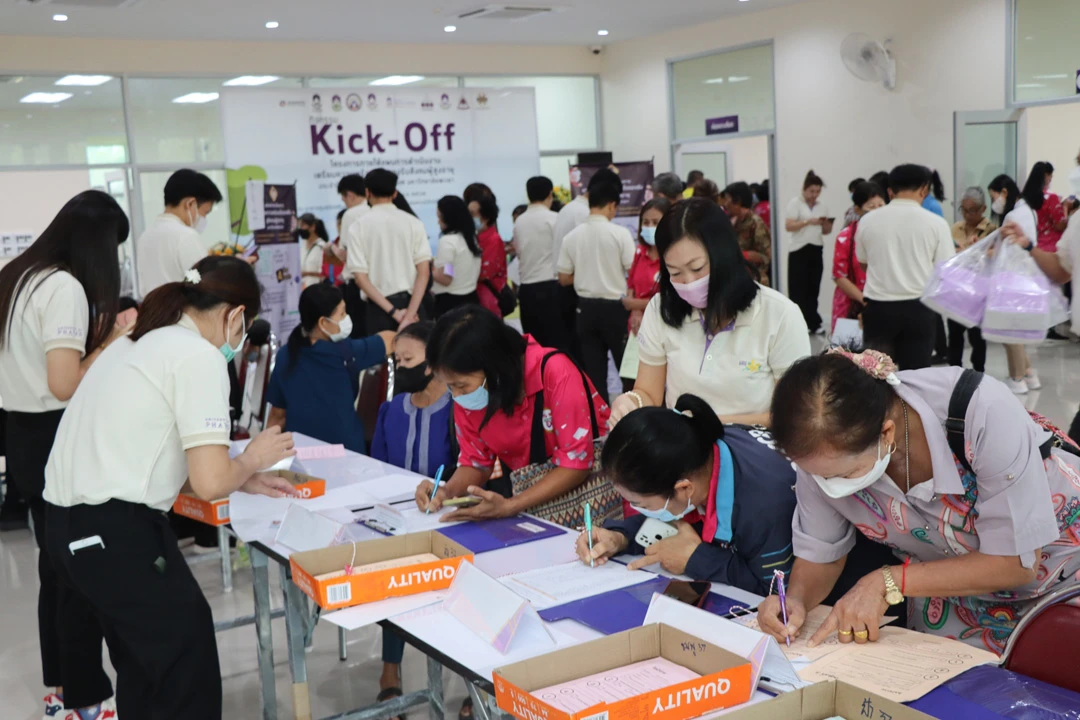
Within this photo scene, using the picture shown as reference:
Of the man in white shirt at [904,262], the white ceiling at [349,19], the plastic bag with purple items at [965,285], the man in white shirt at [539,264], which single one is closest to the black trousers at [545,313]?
the man in white shirt at [539,264]

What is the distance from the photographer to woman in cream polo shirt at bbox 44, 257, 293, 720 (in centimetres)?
208

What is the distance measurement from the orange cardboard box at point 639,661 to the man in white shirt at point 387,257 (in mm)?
4562

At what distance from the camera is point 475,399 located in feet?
8.61

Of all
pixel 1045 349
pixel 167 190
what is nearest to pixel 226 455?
pixel 167 190

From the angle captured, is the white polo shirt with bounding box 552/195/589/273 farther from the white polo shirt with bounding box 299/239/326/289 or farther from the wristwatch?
the wristwatch

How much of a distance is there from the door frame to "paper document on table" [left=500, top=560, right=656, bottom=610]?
7850mm

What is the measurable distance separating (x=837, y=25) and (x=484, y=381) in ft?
27.7

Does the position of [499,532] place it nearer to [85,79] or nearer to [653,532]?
[653,532]

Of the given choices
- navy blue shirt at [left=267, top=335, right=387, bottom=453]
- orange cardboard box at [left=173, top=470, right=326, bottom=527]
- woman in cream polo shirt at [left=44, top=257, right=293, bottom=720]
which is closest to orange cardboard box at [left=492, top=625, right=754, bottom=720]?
woman in cream polo shirt at [left=44, top=257, right=293, bottom=720]

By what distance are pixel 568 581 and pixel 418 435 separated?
1305mm

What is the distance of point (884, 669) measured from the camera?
1605 mm

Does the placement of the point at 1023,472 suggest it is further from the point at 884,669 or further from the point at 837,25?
the point at 837,25

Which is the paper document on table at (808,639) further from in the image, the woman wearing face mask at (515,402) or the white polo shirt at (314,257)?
the white polo shirt at (314,257)

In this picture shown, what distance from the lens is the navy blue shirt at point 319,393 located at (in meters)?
3.86
